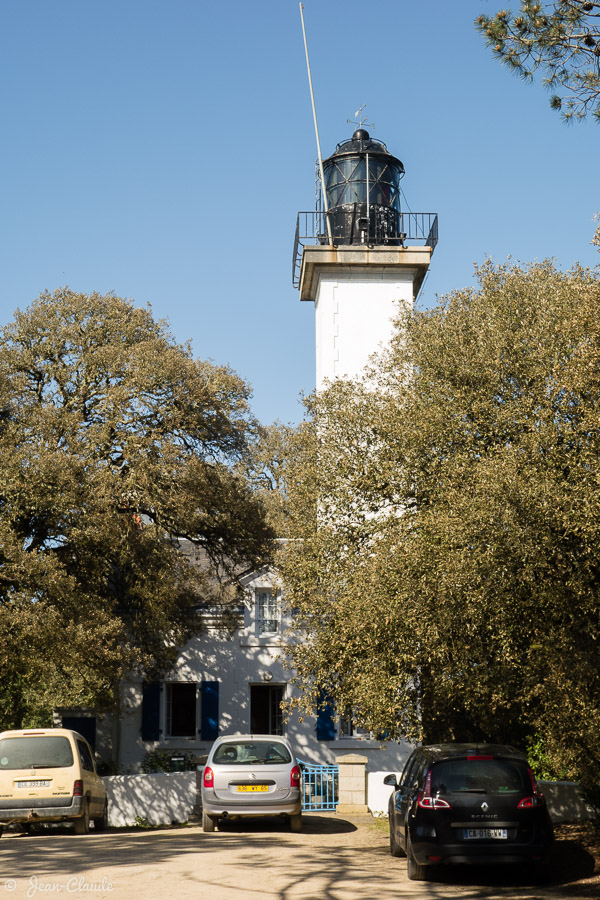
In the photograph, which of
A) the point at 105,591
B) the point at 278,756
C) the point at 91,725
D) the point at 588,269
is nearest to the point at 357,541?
the point at 278,756

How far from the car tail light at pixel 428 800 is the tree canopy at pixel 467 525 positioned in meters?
2.04

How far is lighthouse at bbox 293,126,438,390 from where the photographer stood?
25000 mm

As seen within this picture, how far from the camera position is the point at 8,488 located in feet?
63.1

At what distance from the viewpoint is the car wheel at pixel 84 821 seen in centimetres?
1484

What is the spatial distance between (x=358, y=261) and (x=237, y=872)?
59.0 feet

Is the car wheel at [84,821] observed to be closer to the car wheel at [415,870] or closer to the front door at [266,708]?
the car wheel at [415,870]

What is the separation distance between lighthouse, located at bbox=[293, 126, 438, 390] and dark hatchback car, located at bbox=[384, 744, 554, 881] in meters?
14.8

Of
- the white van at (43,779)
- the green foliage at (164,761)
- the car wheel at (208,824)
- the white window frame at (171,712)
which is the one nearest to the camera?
the white van at (43,779)

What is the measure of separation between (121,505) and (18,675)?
13.9 feet

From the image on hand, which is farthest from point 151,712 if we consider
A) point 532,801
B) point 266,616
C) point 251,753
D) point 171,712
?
point 532,801

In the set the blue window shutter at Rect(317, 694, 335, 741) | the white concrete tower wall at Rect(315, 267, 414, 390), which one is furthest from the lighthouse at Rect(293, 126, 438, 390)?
the blue window shutter at Rect(317, 694, 335, 741)

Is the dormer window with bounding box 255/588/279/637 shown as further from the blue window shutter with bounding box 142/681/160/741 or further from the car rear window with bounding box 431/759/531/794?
the car rear window with bounding box 431/759/531/794

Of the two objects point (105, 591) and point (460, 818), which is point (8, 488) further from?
point (460, 818)

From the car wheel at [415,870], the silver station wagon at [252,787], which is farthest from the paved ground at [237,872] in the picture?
the silver station wagon at [252,787]
